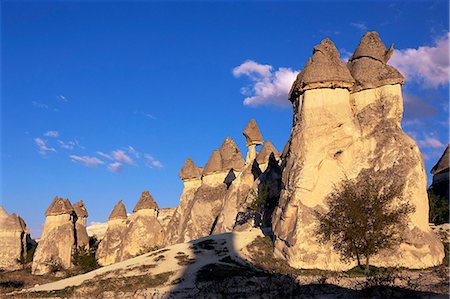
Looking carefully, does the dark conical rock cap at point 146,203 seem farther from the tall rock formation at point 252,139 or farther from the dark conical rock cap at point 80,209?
the tall rock formation at point 252,139

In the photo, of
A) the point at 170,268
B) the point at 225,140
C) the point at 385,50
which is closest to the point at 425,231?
the point at 385,50

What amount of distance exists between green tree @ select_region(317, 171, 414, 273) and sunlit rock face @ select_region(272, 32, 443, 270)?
0.68m

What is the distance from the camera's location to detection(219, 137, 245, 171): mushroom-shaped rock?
41.7m

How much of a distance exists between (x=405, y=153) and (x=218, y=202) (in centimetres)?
2058

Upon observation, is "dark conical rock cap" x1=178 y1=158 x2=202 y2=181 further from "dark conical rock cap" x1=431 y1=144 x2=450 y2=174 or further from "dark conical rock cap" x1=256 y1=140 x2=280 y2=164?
"dark conical rock cap" x1=431 y1=144 x2=450 y2=174

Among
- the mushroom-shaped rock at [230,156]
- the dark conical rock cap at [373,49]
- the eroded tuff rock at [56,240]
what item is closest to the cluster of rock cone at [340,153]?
the dark conical rock cap at [373,49]

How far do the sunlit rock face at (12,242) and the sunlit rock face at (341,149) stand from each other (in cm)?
3167

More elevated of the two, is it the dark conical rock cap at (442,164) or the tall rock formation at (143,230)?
the dark conical rock cap at (442,164)

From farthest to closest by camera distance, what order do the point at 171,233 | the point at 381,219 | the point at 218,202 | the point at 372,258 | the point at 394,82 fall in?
the point at 171,233 < the point at 218,202 < the point at 394,82 < the point at 372,258 < the point at 381,219

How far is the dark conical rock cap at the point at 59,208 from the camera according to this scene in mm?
40631

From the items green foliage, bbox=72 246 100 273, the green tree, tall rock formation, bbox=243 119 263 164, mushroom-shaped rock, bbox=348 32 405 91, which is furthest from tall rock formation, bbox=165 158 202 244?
mushroom-shaped rock, bbox=348 32 405 91

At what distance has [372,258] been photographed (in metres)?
20.1

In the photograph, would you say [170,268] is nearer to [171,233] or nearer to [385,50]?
A: [385,50]

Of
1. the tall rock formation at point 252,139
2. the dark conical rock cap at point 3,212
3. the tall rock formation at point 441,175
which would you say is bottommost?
the dark conical rock cap at point 3,212
